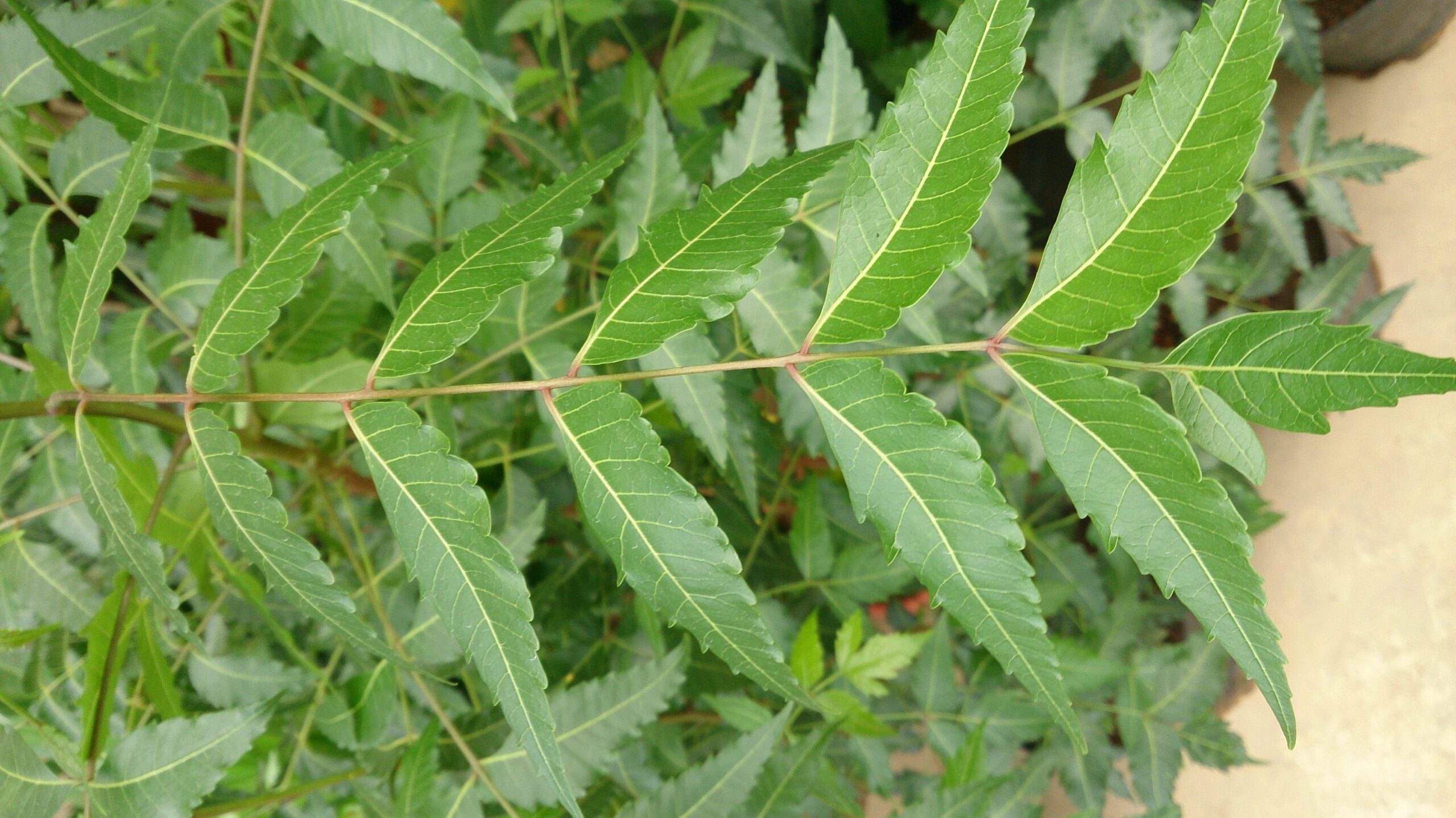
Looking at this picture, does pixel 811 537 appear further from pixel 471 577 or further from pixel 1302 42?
pixel 1302 42

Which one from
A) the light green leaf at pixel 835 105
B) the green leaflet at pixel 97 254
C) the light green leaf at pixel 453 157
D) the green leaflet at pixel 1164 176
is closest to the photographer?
the green leaflet at pixel 1164 176

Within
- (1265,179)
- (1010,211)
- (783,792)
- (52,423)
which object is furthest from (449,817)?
(1265,179)

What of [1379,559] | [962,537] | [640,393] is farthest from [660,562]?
[1379,559]

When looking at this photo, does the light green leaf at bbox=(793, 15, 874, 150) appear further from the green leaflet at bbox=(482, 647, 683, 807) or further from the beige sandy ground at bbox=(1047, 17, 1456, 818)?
the beige sandy ground at bbox=(1047, 17, 1456, 818)

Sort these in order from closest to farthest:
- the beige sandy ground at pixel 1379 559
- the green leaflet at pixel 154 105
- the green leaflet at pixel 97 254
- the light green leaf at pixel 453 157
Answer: the green leaflet at pixel 97 254, the green leaflet at pixel 154 105, the light green leaf at pixel 453 157, the beige sandy ground at pixel 1379 559

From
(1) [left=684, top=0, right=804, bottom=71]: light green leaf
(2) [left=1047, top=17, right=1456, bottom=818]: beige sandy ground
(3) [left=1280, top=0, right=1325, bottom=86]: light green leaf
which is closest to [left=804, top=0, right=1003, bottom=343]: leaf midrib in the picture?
(1) [left=684, top=0, right=804, bottom=71]: light green leaf

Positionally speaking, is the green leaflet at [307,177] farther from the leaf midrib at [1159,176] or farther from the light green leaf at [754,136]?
the leaf midrib at [1159,176]

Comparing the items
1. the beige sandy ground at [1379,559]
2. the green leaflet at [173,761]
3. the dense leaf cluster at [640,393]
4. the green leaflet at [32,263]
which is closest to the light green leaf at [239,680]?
the dense leaf cluster at [640,393]
